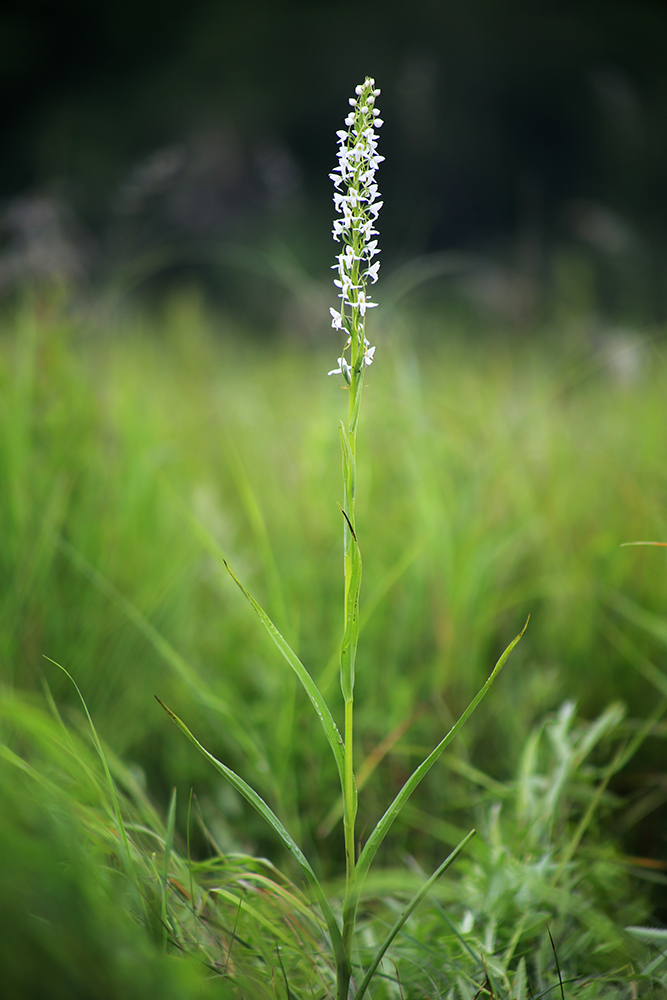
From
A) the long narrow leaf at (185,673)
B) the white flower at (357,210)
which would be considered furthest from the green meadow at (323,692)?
the white flower at (357,210)

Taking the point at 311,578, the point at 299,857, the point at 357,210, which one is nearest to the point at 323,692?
the point at 311,578

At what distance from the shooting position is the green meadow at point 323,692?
0.45 m

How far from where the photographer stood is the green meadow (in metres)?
→ 0.45

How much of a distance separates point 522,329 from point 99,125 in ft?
12.9

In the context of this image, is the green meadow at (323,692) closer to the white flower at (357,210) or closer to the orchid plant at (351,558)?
the orchid plant at (351,558)

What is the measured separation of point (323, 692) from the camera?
0.90 m

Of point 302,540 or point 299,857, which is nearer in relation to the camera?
point 299,857

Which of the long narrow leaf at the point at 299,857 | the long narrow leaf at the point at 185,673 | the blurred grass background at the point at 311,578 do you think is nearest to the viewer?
the long narrow leaf at the point at 299,857

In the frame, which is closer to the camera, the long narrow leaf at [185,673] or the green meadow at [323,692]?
the green meadow at [323,692]

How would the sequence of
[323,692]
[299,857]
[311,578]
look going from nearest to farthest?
[299,857] < [323,692] < [311,578]

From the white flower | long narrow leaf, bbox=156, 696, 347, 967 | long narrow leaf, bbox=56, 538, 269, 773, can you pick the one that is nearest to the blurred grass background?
long narrow leaf, bbox=56, 538, 269, 773

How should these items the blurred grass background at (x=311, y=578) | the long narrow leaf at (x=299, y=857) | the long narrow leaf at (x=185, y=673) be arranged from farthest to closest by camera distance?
the blurred grass background at (x=311, y=578), the long narrow leaf at (x=185, y=673), the long narrow leaf at (x=299, y=857)

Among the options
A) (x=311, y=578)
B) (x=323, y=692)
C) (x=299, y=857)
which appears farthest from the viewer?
(x=311, y=578)

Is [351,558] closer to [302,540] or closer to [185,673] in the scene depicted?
[185,673]
